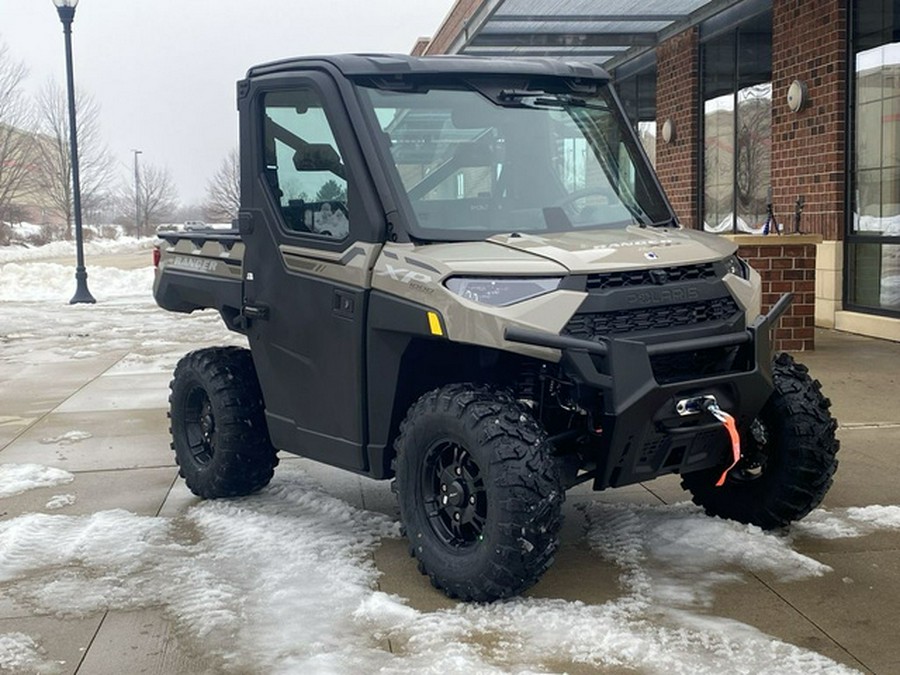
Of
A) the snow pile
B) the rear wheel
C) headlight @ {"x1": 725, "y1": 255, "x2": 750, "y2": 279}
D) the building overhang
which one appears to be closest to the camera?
headlight @ {"x1": 725, "y1": 255, "x2": 750, "y2": 279}

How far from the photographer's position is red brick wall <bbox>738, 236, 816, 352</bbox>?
35.0 feet

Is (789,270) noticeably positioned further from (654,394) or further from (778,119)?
(654,394)

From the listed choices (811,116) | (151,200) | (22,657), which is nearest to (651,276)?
(22,657)

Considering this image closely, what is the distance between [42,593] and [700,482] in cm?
308

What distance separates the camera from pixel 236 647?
3.99m

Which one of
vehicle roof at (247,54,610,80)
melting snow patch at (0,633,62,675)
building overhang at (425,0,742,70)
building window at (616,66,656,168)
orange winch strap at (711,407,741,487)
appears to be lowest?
melting snow patch at (0,633,62,675)

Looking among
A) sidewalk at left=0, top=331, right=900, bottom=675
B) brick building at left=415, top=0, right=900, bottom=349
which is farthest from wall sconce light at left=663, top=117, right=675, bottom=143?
sidewalk at left=0, top=331, right=900, bottom=675

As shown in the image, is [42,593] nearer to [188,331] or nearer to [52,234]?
[188,331]

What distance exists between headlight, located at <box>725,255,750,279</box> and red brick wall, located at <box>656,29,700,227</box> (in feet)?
40.4

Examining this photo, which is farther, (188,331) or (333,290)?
(188,331)

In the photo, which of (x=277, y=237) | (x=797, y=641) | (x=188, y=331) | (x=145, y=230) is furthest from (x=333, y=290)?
(x=145, y=230)

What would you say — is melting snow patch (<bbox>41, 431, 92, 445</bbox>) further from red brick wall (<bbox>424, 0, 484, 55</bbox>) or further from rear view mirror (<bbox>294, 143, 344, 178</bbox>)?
red brick wall (<bbox>424, 0, 484, 55</bbox>)

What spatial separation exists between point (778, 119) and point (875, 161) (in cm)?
197

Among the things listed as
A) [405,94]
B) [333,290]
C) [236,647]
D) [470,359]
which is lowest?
[236,647]
